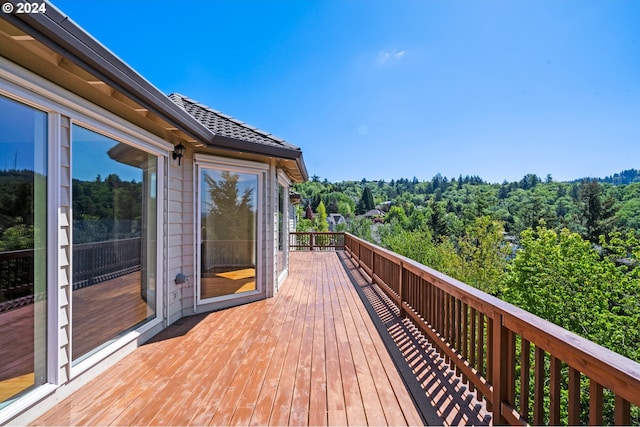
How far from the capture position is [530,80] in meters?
12.3

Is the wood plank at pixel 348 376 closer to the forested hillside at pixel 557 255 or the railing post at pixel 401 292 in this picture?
the railing post at pixel 401 292

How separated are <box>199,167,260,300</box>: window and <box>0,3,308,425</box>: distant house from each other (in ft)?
0.11

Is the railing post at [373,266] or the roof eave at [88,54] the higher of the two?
the roof eave at [88,54]

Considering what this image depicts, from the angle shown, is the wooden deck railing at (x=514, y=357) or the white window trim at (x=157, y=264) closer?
the wooden deck railing at (x=514, y=357)

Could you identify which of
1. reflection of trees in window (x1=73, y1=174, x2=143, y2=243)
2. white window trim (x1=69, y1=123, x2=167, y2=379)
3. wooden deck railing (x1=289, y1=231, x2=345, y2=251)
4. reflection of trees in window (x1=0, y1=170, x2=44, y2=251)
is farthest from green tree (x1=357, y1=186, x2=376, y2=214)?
reflection of trees in window (x1=0, y1=170, x2=44, y2=251)

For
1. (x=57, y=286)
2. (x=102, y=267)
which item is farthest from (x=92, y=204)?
(x=57, y=286)

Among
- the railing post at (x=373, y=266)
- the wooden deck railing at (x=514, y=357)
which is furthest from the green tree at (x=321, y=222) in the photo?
the wooden deck railing at (x=514, y=357)

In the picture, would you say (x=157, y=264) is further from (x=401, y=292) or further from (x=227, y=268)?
(x=401, y=292)

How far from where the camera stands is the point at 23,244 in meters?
2.00

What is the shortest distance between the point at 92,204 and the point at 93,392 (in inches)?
60.8

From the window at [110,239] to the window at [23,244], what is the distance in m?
0.25

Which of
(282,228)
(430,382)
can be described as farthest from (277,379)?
(282,228)

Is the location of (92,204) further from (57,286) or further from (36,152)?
(57,286)

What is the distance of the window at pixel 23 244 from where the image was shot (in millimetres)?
1850
